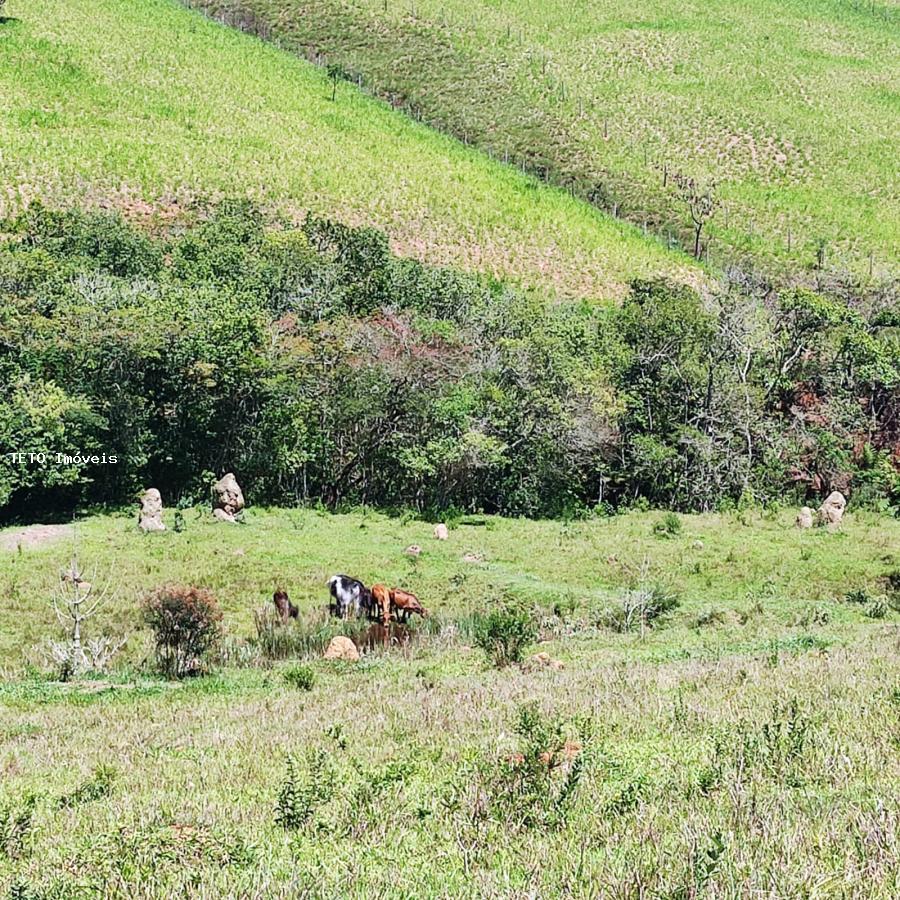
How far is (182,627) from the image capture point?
1599cm

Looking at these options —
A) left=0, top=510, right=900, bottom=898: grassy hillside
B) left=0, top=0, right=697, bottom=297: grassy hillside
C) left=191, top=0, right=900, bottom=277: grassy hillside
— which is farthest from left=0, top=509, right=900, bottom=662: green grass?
left=191, top=0, right=900, bottom=277: grassy hillside

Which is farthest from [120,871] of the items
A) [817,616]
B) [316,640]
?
[817,616]

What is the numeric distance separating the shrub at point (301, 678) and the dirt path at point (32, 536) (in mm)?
13728

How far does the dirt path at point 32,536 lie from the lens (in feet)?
81.2

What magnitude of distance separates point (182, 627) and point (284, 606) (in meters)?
4.11

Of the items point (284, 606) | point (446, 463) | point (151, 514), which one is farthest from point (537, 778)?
point (446, 463)

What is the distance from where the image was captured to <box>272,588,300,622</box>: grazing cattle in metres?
19.8

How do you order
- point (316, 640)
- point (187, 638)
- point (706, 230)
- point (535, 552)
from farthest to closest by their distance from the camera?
point (706, 230)
point (535, 552)
point (316, 640)
point (187, 638)

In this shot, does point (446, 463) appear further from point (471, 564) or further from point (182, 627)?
point (182, 627)

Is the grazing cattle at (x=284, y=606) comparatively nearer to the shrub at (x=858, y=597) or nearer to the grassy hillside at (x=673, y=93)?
the shrub at (x=858, y=597)

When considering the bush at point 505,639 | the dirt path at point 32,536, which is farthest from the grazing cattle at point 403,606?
the dirt path at point 32,536

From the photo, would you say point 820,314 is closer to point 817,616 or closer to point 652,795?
point 817,616

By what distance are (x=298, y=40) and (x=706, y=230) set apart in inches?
1935

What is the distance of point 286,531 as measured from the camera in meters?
27.6
